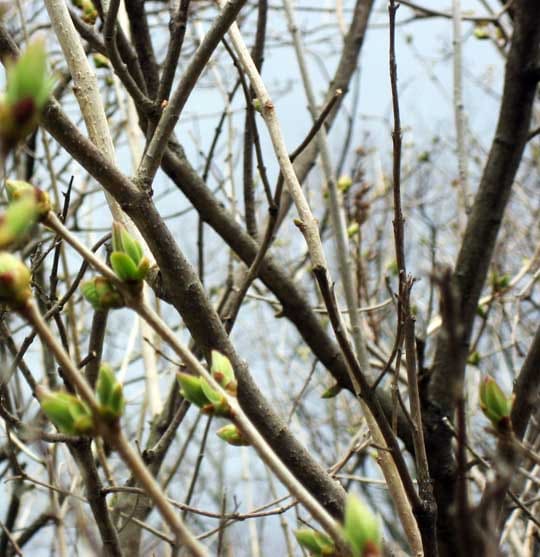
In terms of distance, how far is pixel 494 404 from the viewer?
0.55 m

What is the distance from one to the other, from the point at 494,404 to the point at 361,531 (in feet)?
0.72

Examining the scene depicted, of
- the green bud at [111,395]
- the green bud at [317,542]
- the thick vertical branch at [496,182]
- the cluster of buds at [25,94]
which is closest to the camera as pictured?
the cluster of buds at [25,94]

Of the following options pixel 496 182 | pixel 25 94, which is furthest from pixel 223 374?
pixel 496 182

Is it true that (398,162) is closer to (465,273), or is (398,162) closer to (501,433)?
(501,433)

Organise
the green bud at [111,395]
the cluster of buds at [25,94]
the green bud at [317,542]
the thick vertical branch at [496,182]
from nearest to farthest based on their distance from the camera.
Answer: the cluster of buds at [25,94] < the green bud at [111,395] < the green bud at [317,542] < the thick vertical branch at [496,182]

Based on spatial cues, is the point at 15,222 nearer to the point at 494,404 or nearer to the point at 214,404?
the point at 214,404

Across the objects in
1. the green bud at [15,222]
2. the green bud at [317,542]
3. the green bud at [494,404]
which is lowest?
the green bud at [317,542]

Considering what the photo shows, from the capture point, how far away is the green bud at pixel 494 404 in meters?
0.54

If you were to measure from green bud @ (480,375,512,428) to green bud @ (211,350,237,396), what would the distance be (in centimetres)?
19

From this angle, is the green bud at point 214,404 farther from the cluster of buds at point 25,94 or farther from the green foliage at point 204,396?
the cluster of buds at point 25,94

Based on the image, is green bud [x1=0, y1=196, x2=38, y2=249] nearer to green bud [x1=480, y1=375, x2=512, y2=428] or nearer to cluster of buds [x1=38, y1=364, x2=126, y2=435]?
cluster of buds [x1=38, y1=364, x2=126, y2=435]

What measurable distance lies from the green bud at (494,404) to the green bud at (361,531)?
21 centimetres

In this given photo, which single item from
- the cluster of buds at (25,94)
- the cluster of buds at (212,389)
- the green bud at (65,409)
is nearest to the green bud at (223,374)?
the cluster of buds at (212,389)

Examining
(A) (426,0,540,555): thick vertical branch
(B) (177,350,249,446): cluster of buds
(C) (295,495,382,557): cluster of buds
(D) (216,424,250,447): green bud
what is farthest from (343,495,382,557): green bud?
A: (A) (426,0,540,555): thick vertical branch
